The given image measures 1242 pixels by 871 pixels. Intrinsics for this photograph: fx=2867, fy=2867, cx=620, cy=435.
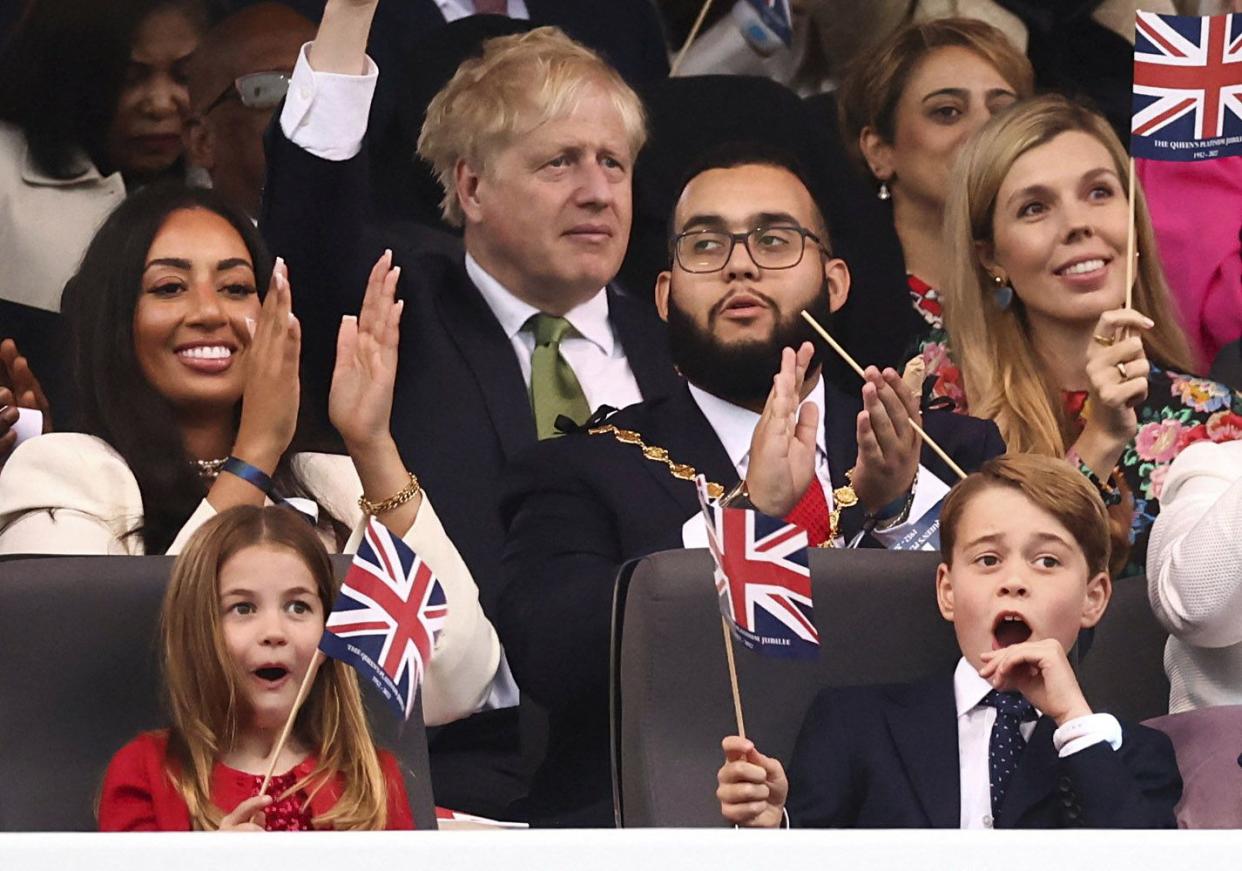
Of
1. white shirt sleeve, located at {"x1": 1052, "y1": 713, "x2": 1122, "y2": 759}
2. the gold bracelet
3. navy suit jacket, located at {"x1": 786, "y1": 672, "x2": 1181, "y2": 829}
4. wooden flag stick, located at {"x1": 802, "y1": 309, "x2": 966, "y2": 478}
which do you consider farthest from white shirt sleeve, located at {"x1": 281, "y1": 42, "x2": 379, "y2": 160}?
white shirt sleeve, located at {"x1": 1052, "y1": 713, "x2": 1122, "y2": 759}

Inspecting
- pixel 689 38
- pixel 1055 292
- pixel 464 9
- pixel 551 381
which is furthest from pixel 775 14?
pixel 551 381

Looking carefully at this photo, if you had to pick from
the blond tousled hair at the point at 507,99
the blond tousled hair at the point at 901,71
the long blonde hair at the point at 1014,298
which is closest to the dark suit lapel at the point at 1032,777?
the long blonde hair at the point at 1014,298

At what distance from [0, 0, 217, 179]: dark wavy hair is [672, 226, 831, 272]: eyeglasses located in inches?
38.3

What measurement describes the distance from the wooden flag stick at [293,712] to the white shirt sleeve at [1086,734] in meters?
0.85

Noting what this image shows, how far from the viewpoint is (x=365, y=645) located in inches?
126

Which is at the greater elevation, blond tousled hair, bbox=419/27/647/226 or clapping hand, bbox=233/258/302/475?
blond tousled hair, bbox=419/27/647/226

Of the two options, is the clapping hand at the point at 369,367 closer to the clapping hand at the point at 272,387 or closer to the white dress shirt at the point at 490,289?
the clapping hand at the point at 272,387

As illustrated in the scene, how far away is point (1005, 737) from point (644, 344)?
117 cm

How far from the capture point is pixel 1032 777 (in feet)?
10.8

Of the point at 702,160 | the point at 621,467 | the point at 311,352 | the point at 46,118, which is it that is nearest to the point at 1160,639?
the point at 621,467

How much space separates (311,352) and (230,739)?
987mm

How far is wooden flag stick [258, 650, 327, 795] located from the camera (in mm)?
3211

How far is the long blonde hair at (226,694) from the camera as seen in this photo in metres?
3.28

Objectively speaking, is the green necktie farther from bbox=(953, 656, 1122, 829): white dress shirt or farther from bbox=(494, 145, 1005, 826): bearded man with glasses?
bbox=(953, 656, 1122, 829): white dress shirt
